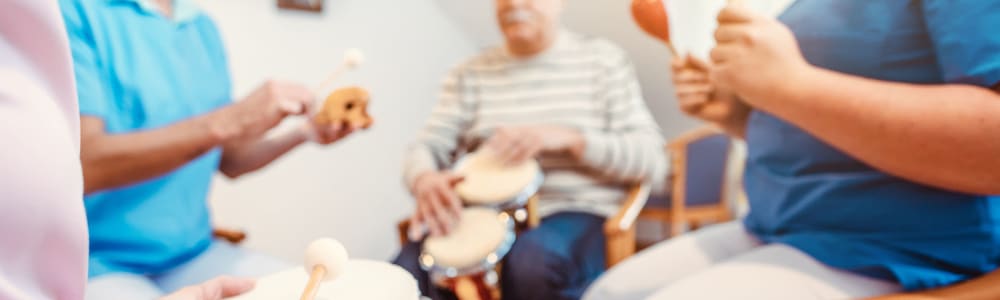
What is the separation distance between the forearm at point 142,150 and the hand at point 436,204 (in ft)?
1.54

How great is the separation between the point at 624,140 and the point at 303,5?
0.93 metres

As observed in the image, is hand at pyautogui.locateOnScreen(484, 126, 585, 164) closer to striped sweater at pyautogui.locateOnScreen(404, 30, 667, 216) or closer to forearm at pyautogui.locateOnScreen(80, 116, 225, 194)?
striped sweater at pyautogui.locateOnScreen(404, 30, 667, 216)

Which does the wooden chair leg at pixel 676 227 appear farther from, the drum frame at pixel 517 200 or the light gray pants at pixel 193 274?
the light gray pants at pixel 193 274

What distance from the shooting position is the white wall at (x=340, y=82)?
1571mm

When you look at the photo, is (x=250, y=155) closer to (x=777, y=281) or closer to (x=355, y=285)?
(x=355, y=285)

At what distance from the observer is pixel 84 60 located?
0.63 meters

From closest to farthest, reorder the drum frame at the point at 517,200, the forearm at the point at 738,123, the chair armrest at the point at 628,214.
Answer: the forearm at the point at 738,123, the drum frame at the point at 517,200, the chair armrest at the point at 628,214

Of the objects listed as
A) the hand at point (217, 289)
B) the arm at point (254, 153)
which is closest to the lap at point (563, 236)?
the arm at point (254, 153)

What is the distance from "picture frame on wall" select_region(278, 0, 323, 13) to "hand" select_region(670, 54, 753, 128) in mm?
1182

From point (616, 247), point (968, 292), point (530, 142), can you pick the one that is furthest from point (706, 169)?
point (968, 292)

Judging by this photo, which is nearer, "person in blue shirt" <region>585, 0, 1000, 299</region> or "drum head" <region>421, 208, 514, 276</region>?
"person in blue shirt" <region>585, 0, 1000, 299</region>

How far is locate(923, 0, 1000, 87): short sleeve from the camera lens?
41 centimetres

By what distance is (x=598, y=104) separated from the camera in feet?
4.50

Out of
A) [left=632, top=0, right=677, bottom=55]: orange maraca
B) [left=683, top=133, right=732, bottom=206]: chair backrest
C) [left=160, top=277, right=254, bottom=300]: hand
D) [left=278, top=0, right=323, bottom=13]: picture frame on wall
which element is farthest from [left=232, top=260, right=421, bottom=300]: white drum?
[left=683, top=133, right=732, bottom=206]: chair backrest
